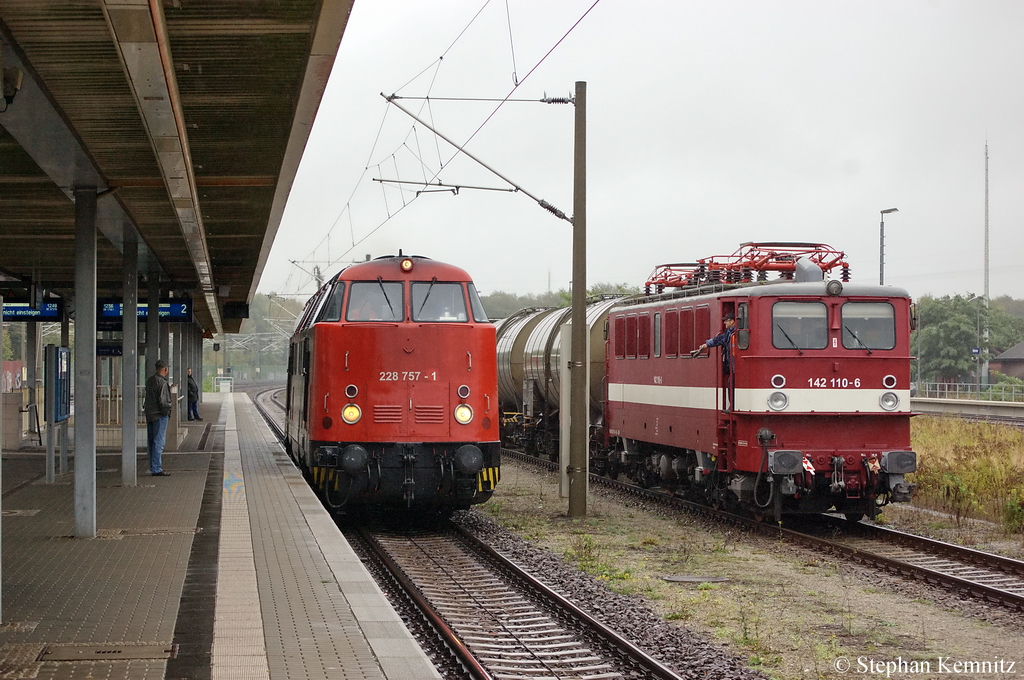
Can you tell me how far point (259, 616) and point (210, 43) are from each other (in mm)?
3809

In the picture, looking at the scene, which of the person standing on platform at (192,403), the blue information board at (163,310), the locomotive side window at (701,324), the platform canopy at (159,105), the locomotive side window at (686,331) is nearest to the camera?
the platform canopy at (159,105)

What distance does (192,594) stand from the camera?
26.9ft

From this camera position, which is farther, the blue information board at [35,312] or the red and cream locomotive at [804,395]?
the blue information board at [35,312]

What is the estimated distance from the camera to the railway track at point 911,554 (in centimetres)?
999

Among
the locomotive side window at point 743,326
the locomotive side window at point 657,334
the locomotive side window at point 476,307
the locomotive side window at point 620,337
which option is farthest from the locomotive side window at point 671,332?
the locomotive side window at point 476,307

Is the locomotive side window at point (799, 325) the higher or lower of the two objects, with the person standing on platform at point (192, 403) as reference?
higher

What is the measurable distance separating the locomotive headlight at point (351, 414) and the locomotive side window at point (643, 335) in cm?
558

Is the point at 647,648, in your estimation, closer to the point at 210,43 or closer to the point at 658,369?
the point at 210,43

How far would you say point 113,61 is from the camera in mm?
6918

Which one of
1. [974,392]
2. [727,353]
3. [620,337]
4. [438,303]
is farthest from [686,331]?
[974,392]

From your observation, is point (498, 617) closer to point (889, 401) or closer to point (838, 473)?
point (838, 473)

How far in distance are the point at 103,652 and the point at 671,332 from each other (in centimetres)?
1057

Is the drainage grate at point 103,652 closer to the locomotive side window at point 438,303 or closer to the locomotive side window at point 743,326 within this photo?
the locomotive side window at point 438,303

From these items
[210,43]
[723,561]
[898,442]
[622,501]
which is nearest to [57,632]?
[210,43]
